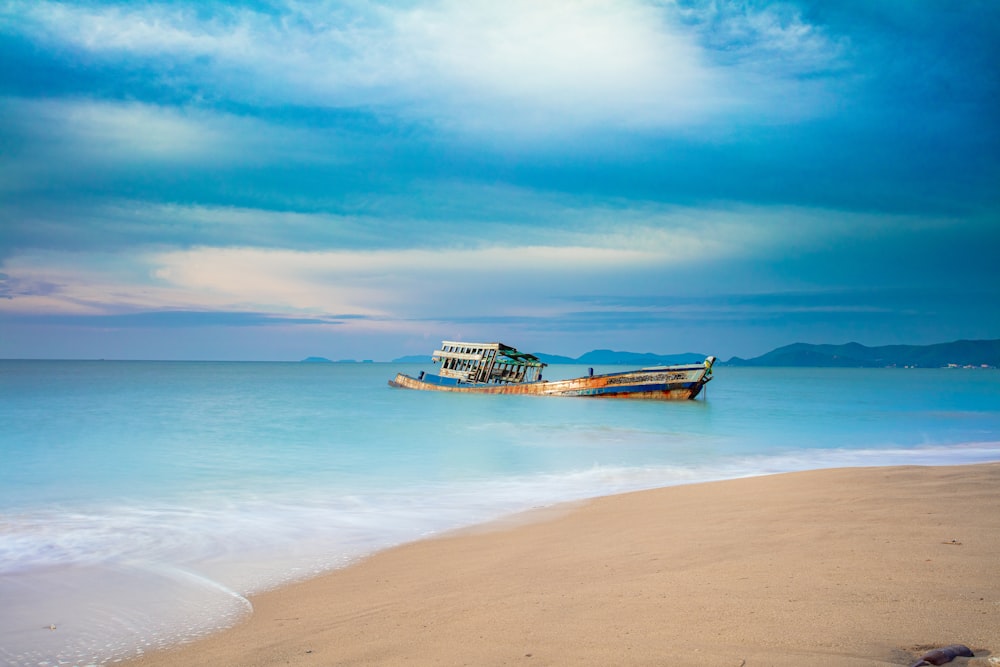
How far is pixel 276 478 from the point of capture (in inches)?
537

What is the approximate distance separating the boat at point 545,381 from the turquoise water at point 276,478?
6483mm

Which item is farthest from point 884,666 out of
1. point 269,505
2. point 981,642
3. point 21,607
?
point 269,505

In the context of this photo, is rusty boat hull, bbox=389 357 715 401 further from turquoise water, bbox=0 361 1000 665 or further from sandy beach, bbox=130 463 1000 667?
sandy beach, bbox=130 463 1000 667

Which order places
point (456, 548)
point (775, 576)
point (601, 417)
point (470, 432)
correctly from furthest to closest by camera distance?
1. point (601, 417)
2. point (470, 432)
3. point (456, 548)
4. point (775, 576)

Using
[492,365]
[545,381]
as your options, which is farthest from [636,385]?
[492,365]

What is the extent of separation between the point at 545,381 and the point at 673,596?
128 feet

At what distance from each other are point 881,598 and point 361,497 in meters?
8.67

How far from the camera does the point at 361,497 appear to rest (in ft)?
37.1

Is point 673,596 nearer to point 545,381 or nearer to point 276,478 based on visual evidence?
point 276,478

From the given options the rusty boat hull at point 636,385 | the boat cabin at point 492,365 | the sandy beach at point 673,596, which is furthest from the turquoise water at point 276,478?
the boat cabin at point 492,365

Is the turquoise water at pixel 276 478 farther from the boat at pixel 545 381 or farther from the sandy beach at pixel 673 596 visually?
the boat at pixel 545 381

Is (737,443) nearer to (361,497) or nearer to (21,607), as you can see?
(361,497)

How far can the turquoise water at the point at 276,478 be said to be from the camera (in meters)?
5.73

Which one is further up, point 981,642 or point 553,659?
point 981,642
